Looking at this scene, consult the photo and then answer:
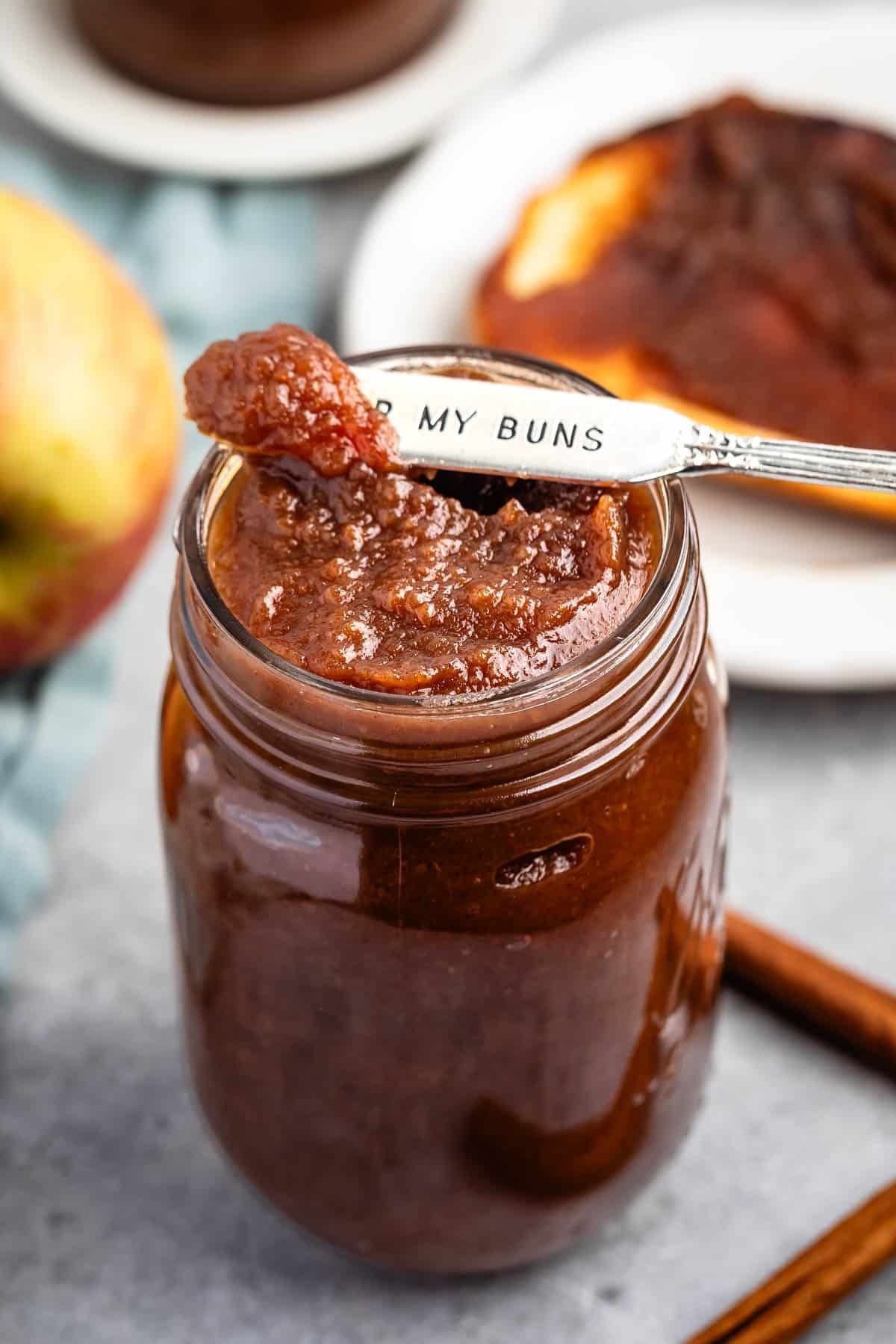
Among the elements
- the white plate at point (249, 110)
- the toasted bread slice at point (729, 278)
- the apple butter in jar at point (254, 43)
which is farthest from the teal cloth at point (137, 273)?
the toasted bread slice at point (729, 278)

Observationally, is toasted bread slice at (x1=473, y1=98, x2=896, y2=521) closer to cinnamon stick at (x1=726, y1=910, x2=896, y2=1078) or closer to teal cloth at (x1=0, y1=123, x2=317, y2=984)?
teal cloth at (x1=0, y1=123, x2=317, y2=984)

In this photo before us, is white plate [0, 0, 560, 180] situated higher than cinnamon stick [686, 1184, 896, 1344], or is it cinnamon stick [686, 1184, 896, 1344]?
white plate [0, 0, 560, 180]

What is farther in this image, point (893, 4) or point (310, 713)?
point (893, 4)

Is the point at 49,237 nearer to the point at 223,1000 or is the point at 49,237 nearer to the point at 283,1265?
the point at 223,1000

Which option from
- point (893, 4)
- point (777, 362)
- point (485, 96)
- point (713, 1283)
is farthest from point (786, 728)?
point (893, 4)

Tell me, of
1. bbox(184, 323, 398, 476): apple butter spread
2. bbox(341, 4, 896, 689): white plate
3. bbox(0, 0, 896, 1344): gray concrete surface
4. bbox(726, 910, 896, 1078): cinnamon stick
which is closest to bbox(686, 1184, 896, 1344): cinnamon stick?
bbox(0, 0, 896, 1344): gray concrete surface

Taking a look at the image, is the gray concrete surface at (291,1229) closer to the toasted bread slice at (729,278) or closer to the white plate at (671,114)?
the white plate at (671,114)
